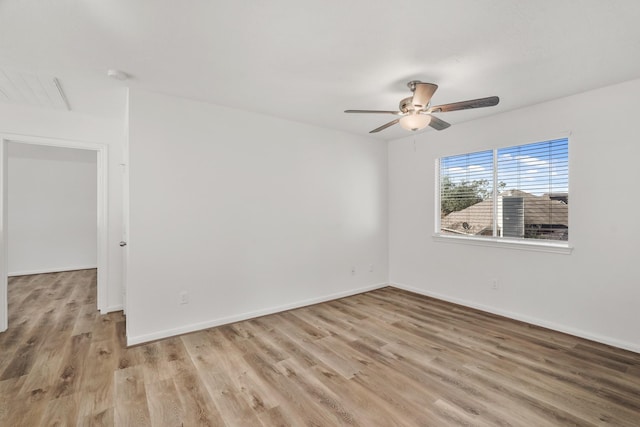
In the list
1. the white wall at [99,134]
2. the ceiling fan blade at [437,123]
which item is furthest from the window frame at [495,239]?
the white wall at [99,134]

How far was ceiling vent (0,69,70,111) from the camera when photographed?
8.80 ft

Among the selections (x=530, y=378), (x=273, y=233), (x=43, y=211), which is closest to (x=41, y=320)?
(x=273, y=233)

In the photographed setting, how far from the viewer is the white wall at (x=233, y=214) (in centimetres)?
298

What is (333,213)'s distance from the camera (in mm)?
4414

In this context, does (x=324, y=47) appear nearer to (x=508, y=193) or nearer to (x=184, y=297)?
(x=184, y=297)

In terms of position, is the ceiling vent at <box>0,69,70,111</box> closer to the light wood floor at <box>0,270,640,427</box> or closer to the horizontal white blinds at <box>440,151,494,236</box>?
the light wood floor at <box>0,270,640,427</box>

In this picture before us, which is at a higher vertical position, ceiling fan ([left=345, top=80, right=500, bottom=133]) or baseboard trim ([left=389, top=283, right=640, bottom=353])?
ceiling fan ([left=345, top=80, right=500, bottom=133])

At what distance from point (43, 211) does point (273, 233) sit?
222 inches

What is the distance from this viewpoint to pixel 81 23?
1.89 metres

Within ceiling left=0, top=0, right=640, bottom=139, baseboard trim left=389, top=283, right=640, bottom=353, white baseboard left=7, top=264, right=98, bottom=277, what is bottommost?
baseboard trim left=389, top=283, right=640, bottom=353

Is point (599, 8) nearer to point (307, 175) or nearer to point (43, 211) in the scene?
point (307, 175)

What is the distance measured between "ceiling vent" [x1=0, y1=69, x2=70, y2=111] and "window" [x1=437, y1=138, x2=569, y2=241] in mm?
4699

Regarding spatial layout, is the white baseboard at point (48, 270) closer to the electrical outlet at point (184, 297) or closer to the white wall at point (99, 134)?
the white wall at point (99, 134)

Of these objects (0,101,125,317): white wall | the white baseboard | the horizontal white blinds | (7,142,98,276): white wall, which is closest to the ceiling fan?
the horizontal white blinds
